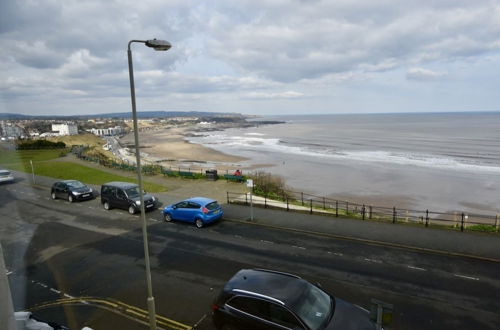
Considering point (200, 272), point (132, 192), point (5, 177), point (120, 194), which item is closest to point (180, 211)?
point (132, 192)

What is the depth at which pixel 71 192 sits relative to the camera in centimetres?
2402

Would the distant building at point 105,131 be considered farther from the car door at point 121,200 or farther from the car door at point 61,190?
the car door at point 121,200

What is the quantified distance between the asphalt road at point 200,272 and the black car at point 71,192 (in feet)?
18.4

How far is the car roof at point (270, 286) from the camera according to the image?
7574 millimetres

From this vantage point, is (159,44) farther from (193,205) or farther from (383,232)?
(383,232)

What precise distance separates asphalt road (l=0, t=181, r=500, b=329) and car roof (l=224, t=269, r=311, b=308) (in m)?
1.89

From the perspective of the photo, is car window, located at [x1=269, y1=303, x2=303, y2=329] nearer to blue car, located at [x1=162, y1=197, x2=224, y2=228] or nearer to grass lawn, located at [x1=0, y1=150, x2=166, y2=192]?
blue car, located at [x1=162, y1=197, x2=224, y2=228]

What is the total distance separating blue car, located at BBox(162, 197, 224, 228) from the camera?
1755 cm

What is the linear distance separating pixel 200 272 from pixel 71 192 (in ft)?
54.0

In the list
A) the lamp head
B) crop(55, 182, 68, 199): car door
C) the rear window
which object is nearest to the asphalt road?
the rear window

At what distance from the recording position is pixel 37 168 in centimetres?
3891

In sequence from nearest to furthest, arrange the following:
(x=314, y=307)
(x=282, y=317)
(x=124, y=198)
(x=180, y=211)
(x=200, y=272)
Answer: (x=282, y=317) → (x=314, y=307) → (x=200, y=272) → (x=180, y=211) → (x=124, y=198)

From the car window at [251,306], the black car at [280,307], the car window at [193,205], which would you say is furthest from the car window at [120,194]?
the car window at [251,306]

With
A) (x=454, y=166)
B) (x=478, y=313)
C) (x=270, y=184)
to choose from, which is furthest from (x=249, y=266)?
(x=454, y=166)
